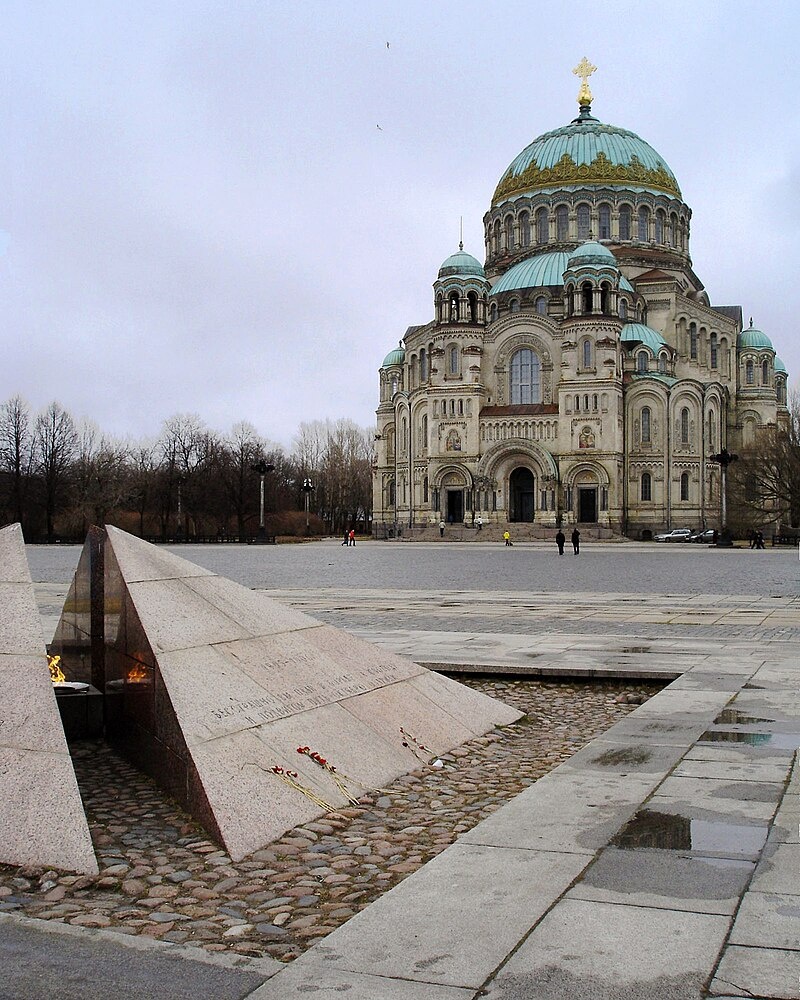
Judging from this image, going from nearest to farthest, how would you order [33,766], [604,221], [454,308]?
[33,766] → [454,308] → [604,221]

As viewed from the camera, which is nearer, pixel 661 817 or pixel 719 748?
pixel 661 817

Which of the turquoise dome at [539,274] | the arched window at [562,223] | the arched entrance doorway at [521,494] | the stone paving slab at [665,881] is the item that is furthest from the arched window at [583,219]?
the stone paving slab at [665,881]

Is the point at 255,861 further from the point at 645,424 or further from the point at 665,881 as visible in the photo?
the point at 645,424

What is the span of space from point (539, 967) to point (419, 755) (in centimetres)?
383

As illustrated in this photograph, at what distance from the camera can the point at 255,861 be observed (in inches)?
211

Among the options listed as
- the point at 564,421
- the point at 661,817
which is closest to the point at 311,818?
the point at 661,817

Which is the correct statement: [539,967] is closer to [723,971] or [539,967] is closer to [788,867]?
[723,971]

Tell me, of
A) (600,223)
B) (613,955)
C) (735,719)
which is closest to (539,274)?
(600,223)

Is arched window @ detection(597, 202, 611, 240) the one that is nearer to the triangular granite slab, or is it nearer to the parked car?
the parked car

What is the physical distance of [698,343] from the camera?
80.1 metres

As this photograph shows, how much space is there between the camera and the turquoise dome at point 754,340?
81.7 metres

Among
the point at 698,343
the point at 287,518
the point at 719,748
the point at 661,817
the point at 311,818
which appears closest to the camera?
the point at 661,817

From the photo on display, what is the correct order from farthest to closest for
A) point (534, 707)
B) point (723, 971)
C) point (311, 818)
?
point (534, 707)
point (311, 818)
point (723, 971)

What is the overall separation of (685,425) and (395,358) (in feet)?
82.4
